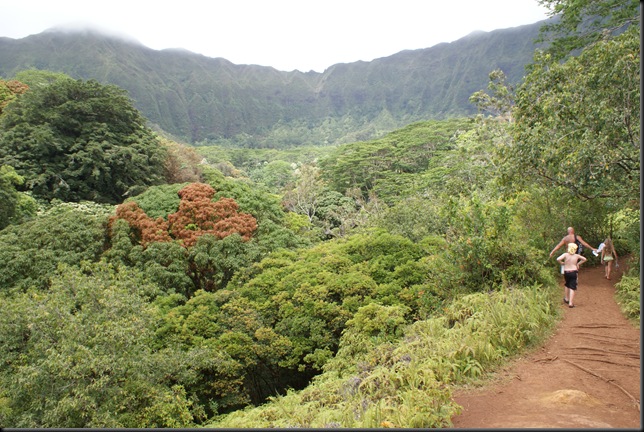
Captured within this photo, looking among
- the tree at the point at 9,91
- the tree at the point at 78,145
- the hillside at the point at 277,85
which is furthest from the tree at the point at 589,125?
the hillside at the point at 277,85

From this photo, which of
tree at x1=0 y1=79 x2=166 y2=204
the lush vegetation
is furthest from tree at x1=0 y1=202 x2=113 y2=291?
tree at x1=0 y1=79 x2=166 y2=204

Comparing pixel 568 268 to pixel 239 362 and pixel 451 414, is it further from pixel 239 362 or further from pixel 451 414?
pixel 239 362

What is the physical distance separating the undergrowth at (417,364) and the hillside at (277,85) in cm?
10224

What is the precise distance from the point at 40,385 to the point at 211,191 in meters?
9.23

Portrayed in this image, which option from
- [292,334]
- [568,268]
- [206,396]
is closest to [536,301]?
[568,268]

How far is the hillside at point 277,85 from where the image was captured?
123 meters

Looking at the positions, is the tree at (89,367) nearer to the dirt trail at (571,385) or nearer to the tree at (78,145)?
the dirt trail at (571,385)

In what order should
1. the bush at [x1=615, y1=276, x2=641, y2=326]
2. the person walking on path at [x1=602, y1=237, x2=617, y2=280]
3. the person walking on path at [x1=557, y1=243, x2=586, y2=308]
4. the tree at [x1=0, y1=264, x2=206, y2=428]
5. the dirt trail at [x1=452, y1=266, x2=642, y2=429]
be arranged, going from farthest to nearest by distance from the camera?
1. the person walking on path at [x1=602, y1=237, x2=617, y2=280]
2. the person walking on path at [x1=557, y1=243, x2=586, y2=308]
3. the bush at [x1=615, y1=276, x2=641, y2=326]
4. the tree at [x1=0, y1=264, x2=206, y2=428]
5. the dirt trail at [x1=452, y1=266, x2=642, y2=429]

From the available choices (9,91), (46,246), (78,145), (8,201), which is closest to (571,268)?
(46,246)

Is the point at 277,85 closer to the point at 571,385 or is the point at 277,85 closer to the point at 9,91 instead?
the point at 9,91

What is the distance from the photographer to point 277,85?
172m

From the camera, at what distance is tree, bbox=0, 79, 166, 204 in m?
18.0

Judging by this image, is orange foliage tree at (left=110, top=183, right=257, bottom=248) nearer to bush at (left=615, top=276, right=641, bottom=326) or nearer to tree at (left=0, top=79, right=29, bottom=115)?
bush at (left=615, top=276, right=641, bottom=326)

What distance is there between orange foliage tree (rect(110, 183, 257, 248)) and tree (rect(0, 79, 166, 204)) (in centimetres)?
580
